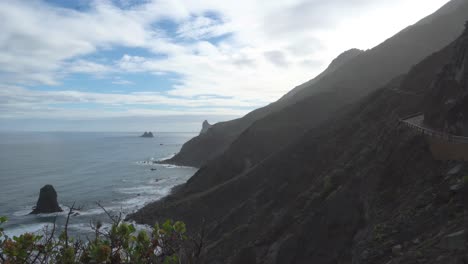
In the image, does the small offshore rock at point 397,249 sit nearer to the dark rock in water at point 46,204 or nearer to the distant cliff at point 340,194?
the distant cliff at point 340,194

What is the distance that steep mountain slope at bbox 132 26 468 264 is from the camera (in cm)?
1405

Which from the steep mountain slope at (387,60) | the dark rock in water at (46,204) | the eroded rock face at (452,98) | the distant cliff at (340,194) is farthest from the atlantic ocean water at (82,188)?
the eroded rock face at (452,98)

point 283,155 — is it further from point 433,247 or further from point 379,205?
point 433,247

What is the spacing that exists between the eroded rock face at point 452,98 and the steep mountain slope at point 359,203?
217 cm

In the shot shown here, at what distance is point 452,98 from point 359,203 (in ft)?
35.2

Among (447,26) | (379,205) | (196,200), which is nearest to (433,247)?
(379,205)

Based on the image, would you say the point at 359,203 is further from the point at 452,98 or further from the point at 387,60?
the point at 387,60

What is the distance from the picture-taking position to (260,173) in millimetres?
54094

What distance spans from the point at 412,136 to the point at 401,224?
9944mm

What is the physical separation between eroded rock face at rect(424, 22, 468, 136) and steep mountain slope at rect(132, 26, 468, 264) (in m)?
2.17

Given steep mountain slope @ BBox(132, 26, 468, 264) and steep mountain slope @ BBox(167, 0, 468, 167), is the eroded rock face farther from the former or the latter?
steep mountain slope @ BBox(167, 0, 468, 167)

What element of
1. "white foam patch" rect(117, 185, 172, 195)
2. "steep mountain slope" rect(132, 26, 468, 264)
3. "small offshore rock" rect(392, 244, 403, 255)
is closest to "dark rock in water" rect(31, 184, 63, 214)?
"white foam patch" rect(117, 185, 172, 195)

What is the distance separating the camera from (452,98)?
80.7 feet

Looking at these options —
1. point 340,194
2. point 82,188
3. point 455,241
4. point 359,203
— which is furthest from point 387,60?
point 455,241
